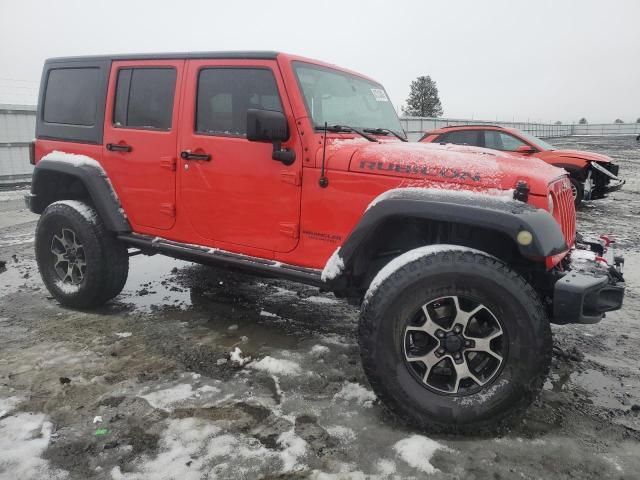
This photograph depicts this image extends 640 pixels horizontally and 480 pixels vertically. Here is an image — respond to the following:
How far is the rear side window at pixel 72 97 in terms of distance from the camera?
401 cm

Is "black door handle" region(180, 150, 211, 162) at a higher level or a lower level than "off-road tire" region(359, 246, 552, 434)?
higher

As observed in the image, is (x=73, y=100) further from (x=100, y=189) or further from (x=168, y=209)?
(x=168, y=209)

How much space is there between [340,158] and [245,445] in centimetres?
169

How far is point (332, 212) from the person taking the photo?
2.94 meters

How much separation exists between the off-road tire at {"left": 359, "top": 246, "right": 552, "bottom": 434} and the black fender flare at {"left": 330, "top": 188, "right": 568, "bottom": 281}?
0.56ft

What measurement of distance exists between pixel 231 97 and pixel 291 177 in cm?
80

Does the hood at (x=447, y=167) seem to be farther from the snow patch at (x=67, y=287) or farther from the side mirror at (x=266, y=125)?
the snow patch at (x=67, y=287)

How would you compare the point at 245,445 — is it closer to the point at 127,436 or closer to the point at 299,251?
the point at 127,436

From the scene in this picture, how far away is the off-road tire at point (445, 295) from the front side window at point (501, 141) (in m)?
7.32

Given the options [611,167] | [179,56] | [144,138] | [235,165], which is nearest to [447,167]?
[235,165]

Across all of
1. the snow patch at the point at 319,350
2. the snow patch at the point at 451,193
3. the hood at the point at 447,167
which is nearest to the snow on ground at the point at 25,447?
the snow patch at the point at 319,350

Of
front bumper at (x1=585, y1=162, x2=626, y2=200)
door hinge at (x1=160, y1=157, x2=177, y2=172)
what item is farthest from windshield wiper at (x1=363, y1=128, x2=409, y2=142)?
front bumper at (x1=585, y1=162, x2=626, y2=200)

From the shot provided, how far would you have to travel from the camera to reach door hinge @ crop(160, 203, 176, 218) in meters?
3.64

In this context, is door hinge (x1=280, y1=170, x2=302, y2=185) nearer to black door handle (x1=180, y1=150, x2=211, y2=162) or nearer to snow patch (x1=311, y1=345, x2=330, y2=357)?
black door handle (x1=180, y1=150, x2=211, y2=162)
